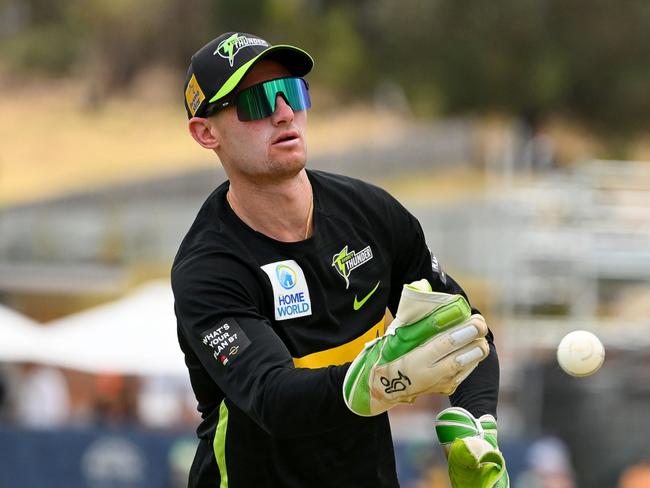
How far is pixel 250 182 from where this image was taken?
173 inches

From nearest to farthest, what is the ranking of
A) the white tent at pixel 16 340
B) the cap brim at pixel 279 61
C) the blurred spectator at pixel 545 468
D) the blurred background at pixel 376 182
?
the cap brim at pixel 279 61, the blurred spectator at pixel 545 468, the blurred background at pixel 376 182, the white tent at pixel 16 340

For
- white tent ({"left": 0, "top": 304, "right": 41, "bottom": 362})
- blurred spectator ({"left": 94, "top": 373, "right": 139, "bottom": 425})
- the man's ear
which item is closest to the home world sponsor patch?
the man's ear

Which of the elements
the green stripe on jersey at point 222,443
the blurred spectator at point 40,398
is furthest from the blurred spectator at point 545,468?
the green stripe on jersey at point 222,443

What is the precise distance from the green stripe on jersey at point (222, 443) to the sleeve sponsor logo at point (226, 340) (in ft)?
1.26

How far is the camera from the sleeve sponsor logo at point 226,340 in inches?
155

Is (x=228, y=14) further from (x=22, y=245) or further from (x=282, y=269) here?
(x=282, y=269)

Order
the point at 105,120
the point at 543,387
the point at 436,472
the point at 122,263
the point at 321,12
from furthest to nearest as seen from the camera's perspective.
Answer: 1. the point at 321,12
2. the point at 105,120
3. the point at 122,263
4. the point at 543,387
5. the point at 436,472

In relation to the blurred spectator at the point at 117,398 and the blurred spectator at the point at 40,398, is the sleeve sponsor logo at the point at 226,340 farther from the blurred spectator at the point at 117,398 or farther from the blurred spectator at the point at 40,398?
the blurred spectator at the point at 40,398

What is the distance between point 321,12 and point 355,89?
3.76 meters

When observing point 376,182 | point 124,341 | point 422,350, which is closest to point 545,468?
point 124,341

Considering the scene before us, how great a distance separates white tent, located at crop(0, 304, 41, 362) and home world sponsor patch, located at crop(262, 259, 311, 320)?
11.5 m

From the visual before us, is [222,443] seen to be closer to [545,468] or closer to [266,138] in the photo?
[266,138]

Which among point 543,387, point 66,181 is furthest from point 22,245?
point 66,181

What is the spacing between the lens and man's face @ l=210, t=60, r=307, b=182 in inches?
167
